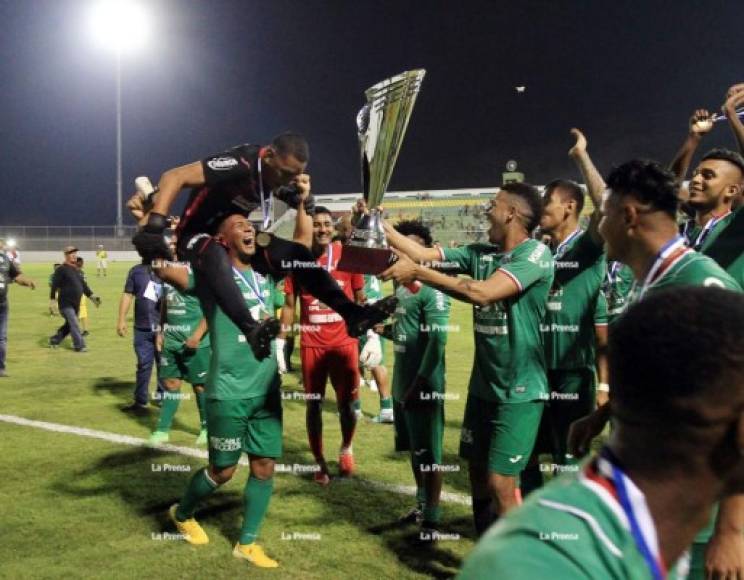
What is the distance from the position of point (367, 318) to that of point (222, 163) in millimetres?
1277

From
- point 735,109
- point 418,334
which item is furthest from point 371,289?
point 735,109

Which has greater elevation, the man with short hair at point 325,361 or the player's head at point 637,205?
the player's head at point 637,205

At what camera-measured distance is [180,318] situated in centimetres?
769

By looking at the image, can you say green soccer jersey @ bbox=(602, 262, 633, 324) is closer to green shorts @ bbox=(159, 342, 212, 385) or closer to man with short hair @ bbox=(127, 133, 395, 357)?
man with short hair @ bbox=(127, 133, 395, 357)

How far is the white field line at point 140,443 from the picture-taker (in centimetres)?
581

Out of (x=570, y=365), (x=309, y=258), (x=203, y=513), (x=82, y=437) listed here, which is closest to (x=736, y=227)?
(x=570, y=365)

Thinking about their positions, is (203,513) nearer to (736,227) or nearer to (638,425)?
(736,227)

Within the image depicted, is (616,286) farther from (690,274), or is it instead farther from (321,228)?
(690,274)

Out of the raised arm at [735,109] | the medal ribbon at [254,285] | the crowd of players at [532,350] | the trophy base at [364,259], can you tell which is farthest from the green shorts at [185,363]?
the raised arm at [735,109]

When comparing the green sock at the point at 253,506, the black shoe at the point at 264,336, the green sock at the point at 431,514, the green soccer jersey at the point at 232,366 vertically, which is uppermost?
the black shoe at the point at 264,336

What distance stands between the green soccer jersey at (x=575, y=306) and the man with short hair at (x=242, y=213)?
1529mm

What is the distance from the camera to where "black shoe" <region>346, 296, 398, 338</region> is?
3954 millimetres

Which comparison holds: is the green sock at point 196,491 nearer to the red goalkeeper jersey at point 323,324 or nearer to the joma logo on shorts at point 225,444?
the joma logo on shorts at point 225,444

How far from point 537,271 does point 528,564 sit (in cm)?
323
